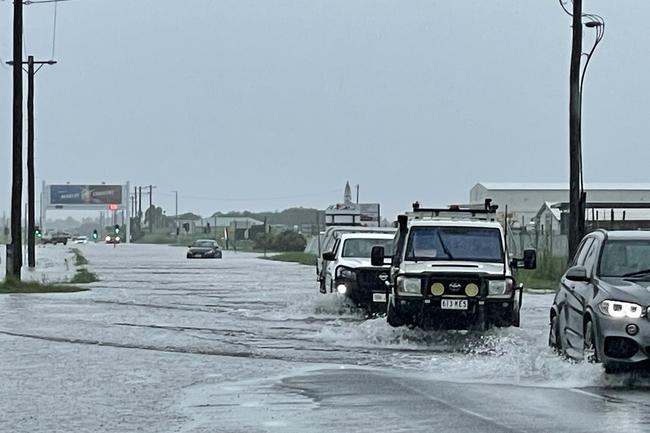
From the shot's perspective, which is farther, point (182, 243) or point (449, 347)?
point (182, 243)

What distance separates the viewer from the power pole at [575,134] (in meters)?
32.4

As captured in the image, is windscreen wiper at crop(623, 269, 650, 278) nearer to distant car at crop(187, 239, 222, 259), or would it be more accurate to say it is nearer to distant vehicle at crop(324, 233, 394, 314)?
distant vehicle at crop(324, 233, 394, 314)

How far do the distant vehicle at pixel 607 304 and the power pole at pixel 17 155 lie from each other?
2325 cm

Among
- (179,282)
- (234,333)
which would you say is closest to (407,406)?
(234,333)

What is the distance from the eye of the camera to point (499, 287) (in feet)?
66.3

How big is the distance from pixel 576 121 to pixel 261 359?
17.4 meters

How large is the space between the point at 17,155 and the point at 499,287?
70.2 feet

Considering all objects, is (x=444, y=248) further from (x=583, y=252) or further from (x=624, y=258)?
(x=624, y=258)

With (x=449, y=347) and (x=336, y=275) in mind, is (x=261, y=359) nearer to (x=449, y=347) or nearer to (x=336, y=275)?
(x=449, y=347)

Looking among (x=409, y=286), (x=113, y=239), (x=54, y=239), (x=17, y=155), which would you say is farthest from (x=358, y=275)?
(x=54, y=239)

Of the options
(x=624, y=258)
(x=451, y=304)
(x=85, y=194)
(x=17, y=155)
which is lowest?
(x=451, y=304)

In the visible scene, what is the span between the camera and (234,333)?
22.1 metres

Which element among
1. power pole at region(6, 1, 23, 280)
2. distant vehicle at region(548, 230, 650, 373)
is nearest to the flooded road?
distant vehicle at region(548, 230, 650, 373)

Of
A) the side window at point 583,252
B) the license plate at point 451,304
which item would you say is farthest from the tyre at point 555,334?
the license plate at point 451,304
